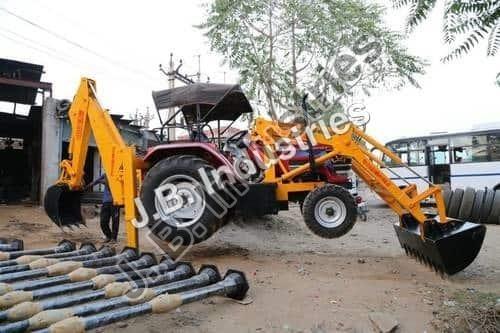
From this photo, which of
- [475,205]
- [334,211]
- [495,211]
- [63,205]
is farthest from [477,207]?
[63,205]

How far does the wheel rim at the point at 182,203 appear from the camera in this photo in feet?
17.0

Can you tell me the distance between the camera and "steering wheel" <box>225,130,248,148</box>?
6.38 m

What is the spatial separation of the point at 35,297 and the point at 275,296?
2.10 metres

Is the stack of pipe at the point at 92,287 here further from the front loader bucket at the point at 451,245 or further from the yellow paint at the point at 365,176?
the front loader bucket at the point at 451,245

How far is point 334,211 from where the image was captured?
5.23 m

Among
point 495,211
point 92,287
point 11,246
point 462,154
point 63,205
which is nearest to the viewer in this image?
point 92,287

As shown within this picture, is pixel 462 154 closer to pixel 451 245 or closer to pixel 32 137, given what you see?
pixel 451 245

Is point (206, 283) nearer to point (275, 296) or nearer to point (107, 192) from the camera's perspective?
point (275, 296)

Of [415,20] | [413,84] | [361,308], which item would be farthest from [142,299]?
[413,84]

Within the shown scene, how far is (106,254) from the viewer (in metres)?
4.60

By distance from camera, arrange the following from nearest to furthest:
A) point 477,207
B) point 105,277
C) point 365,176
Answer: point 105,277, point 365,176, point 477,207

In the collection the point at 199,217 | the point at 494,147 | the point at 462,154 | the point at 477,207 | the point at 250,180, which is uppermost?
the point at 494,147

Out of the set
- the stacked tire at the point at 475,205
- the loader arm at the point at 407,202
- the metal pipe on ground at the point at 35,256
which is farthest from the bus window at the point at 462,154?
the metal pipe on ground at the point at 35,256

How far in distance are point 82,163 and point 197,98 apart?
209cm
